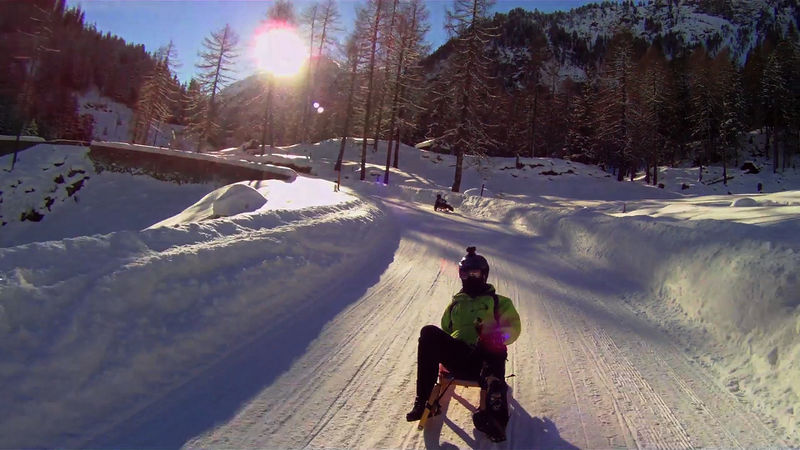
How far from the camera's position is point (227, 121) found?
7100 cm

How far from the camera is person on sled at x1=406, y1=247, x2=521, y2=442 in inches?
122

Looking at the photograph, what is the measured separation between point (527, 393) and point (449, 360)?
3.36 ft

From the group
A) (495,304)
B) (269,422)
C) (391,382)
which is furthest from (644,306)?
(269,422)

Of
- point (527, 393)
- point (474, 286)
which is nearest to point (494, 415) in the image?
point (527, 393)

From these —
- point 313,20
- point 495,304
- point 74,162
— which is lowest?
point 495,304

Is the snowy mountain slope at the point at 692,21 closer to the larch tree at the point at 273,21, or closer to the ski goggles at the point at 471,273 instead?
the larch tree at the point at 273,21

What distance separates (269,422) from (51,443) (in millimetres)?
1356

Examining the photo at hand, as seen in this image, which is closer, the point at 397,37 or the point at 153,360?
the point at 153,360

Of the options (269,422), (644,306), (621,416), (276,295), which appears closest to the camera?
(269,422)

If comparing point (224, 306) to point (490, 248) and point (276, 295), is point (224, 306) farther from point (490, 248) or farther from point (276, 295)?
point (490, 248)

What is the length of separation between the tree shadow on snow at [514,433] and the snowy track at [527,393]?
10 millimetres

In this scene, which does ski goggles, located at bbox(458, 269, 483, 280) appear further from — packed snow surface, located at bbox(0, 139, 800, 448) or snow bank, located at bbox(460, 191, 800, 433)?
snow bank, located at bbox(460, 191, 800, 433)

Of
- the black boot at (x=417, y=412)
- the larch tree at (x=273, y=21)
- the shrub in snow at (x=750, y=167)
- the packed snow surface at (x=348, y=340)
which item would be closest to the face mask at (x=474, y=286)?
the packed snow surface at (x=348, y=340)

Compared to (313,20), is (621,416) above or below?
below
